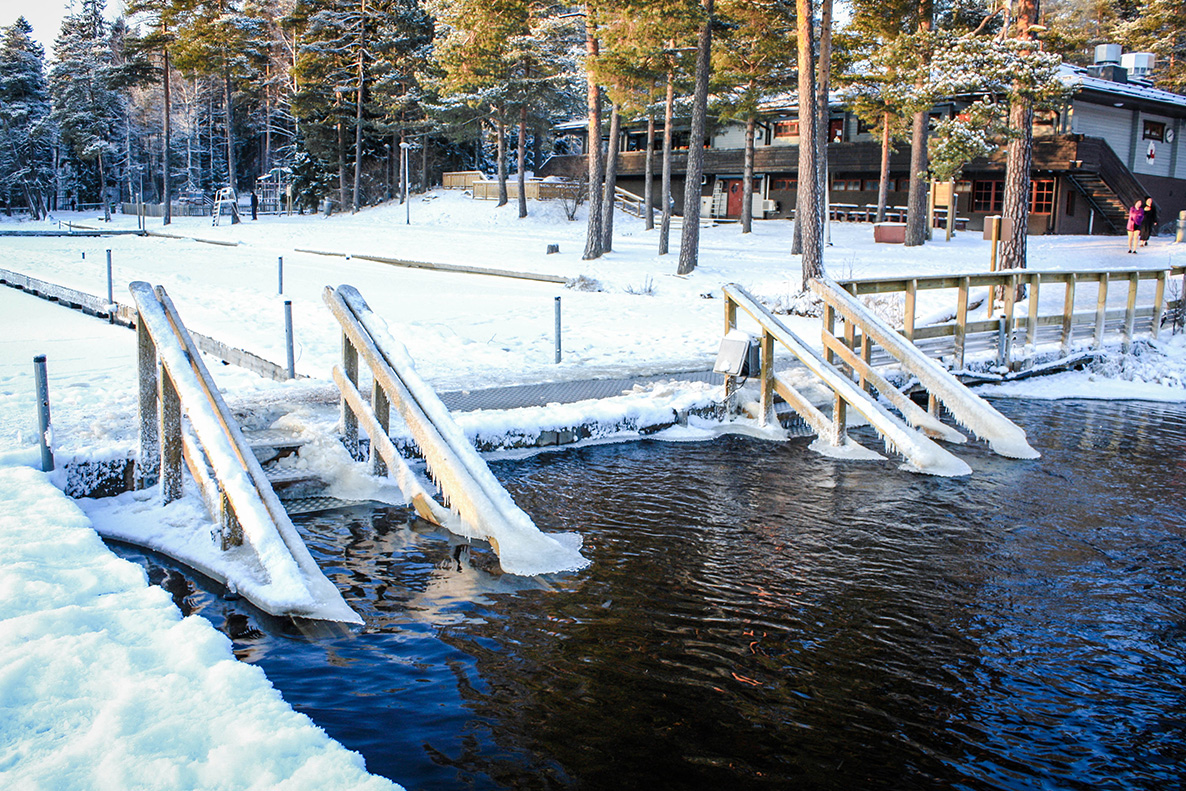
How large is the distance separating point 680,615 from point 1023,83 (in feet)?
53.8

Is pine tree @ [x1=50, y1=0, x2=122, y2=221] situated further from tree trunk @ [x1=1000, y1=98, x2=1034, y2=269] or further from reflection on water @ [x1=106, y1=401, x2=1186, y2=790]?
reflection on water @ [x1=106, y1=401, x2=1186, y2=790]

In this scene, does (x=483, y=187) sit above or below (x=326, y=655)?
above

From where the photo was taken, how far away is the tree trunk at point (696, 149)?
23297 millimetres

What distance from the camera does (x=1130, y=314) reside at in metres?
14.8

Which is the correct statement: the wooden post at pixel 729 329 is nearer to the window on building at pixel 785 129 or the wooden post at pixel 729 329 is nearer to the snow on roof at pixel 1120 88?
the snow on roof at pixel 1120 88

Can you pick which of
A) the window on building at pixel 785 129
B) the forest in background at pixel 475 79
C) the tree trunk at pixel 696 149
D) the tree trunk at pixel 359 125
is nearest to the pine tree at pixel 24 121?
the forest in background at pixel 475 79

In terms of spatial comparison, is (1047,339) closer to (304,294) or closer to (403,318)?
(403,318)

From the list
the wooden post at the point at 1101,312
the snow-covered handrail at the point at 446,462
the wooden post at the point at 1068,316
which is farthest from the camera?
the wooden post at the point at 1101,312

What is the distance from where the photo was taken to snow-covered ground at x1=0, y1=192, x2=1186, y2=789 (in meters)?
3.64

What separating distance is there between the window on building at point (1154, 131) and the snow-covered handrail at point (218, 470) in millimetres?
43191

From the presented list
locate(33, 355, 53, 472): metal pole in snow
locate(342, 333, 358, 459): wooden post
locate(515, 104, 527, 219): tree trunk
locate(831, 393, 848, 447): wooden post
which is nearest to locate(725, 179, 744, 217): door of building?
locate(515, 104, 527, 219): tree trunk

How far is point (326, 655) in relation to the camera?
493 centimetres

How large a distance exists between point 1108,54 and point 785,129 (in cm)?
1500

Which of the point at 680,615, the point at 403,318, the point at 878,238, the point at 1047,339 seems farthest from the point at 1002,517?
the point at 878,238
